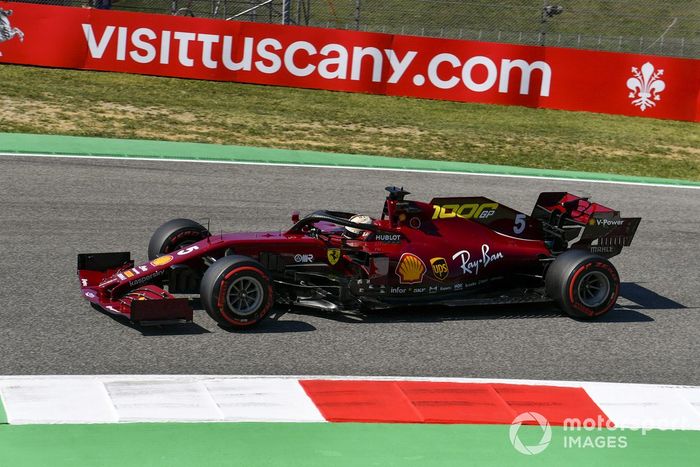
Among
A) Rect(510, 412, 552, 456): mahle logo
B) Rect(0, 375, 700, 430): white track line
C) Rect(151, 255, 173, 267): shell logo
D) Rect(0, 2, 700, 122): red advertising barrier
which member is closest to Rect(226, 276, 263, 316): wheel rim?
Rect(151, 255, 173, 267): shell logo

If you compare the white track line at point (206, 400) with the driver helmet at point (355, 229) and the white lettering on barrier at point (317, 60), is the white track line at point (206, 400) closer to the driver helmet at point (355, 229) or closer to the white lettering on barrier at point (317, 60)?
the driver helmet at point (355, 229)

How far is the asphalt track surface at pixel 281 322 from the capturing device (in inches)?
332

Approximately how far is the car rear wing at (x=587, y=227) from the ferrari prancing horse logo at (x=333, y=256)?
6.95 ft

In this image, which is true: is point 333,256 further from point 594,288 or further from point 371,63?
point 371,63

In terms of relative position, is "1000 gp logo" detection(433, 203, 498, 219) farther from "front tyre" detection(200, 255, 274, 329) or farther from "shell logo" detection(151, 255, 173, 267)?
"shell logo" detection(151, 255, 173, 267)

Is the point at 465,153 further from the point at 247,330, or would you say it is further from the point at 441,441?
the point at 441,441

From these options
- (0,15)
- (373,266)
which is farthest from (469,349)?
(0,15)

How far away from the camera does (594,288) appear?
9844mm

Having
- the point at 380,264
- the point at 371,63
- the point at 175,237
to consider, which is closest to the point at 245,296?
the point at 380,264

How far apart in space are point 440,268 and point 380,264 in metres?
0.62

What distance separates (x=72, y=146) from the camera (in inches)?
659

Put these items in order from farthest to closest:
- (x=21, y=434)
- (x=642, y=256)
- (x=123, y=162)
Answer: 1. (x=123, y=162)
2. (x=642, y=256)
3. (x=21, y=434)

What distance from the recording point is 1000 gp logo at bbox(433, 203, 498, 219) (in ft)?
32.0

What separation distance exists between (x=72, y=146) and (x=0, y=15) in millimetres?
6329
